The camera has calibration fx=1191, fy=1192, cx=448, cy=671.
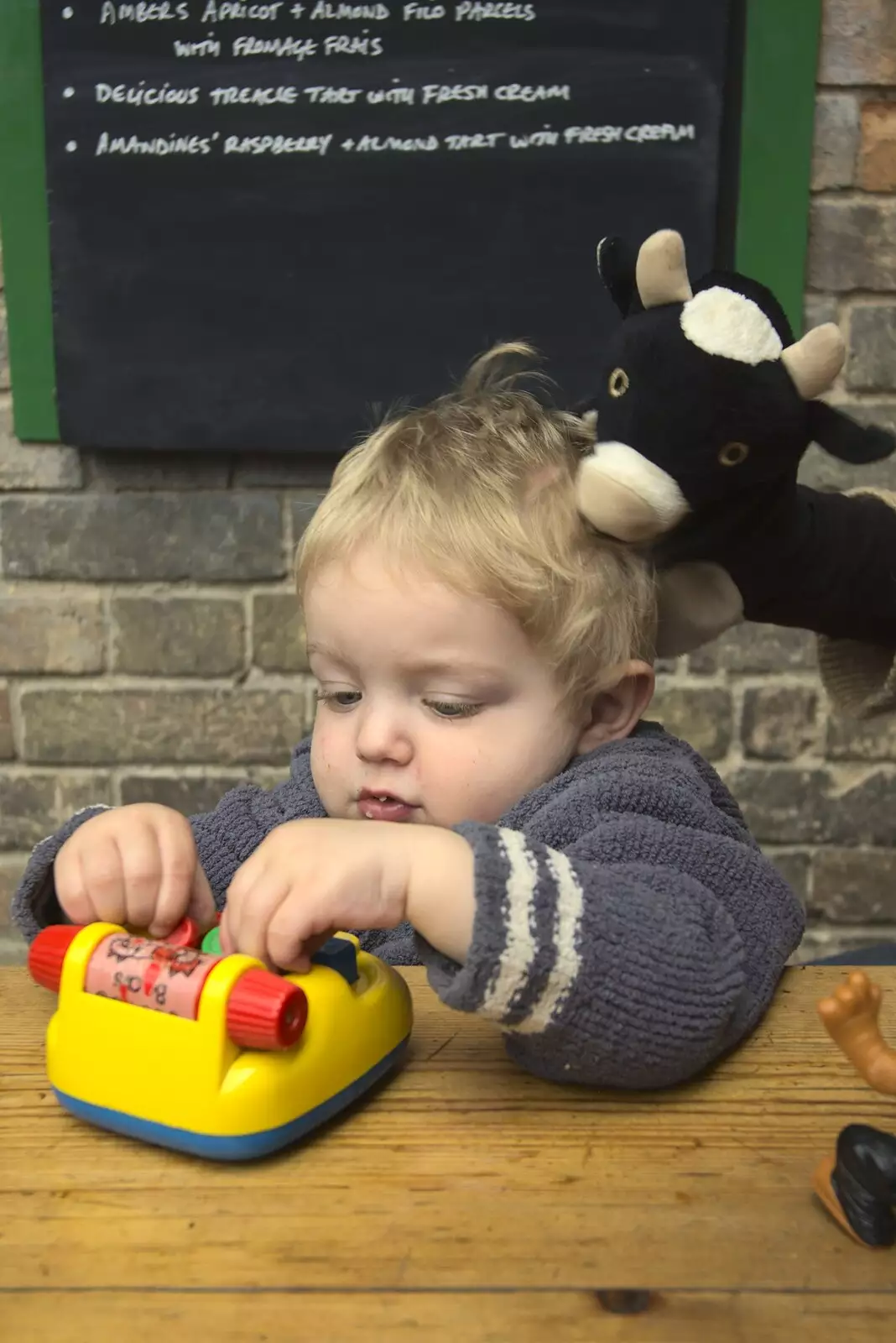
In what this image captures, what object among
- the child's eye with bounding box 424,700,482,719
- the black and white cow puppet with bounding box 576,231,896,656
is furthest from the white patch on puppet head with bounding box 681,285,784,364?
the child's eye with bounding box 424,700,482,719

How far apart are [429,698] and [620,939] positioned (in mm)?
287

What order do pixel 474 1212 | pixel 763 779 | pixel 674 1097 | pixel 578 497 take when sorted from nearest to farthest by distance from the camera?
pixel 474 1212, pixel 674 1097, pixel 578 497, pixel 763 779

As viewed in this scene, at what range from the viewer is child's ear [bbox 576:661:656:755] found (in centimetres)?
95

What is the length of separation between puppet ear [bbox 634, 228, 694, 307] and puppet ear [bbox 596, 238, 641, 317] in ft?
0.09

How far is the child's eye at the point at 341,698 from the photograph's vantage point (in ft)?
2.94

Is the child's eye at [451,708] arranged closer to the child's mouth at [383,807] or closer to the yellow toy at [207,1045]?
the child's mouth at [383,807]

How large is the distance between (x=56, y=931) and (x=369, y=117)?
4.36ft

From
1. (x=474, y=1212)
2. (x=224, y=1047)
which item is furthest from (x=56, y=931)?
(x=474, y=1212)

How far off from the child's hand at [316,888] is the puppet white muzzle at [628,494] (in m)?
0.24

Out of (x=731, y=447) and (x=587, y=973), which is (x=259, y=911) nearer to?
(x=587, y=973)

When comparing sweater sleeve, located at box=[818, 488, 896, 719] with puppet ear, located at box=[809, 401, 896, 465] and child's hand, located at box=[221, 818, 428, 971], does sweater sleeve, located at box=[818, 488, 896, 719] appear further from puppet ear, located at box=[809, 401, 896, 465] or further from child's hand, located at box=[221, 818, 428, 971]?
child's hand, located at box=[221, 818, 428, 971]

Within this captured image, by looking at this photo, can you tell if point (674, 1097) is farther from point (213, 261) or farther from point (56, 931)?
point (213, 261)

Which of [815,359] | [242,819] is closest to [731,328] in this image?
[815,359]

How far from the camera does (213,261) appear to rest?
1.68m
